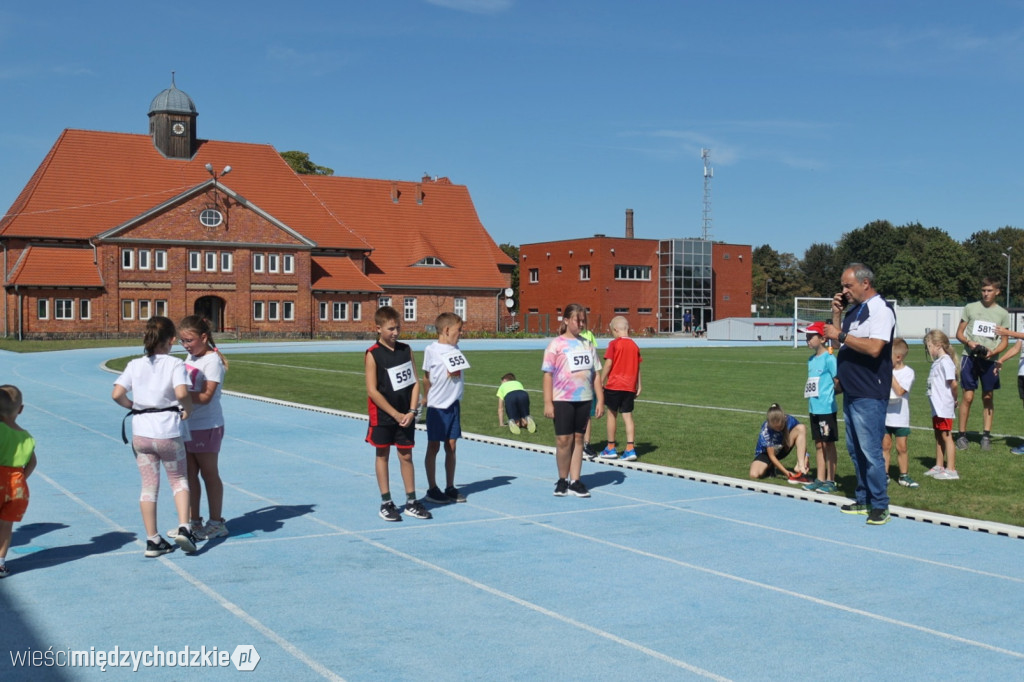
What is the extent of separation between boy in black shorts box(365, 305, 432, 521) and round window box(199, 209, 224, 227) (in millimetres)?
56574

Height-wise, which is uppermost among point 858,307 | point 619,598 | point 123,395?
point 858,307

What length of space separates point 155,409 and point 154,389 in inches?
Answer: 5.7

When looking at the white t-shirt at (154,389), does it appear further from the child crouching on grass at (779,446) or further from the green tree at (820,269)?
the green tree at (820,269)

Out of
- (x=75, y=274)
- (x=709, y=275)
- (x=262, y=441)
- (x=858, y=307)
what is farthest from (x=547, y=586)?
(x=709, y=275)

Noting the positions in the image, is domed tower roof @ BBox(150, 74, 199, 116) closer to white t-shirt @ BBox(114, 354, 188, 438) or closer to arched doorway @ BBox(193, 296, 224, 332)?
arched doorway @ BBox(193, 296, 224, 332)

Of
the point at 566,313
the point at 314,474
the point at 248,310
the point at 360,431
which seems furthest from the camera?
the point at 248,310

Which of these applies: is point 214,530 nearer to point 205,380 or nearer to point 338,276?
point 205,380

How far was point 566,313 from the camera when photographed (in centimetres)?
1038

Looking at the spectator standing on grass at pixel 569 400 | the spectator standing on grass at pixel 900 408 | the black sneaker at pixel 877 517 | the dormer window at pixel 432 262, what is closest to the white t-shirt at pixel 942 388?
the spectator standing on grass at pixel 900 408

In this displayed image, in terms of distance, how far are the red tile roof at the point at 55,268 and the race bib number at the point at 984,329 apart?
5509 cm

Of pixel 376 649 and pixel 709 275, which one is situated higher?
pixel 709 275

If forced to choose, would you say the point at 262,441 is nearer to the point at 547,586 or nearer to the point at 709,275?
the point at 547,586

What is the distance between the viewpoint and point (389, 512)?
8.77 m

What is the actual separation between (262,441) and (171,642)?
8.89m
